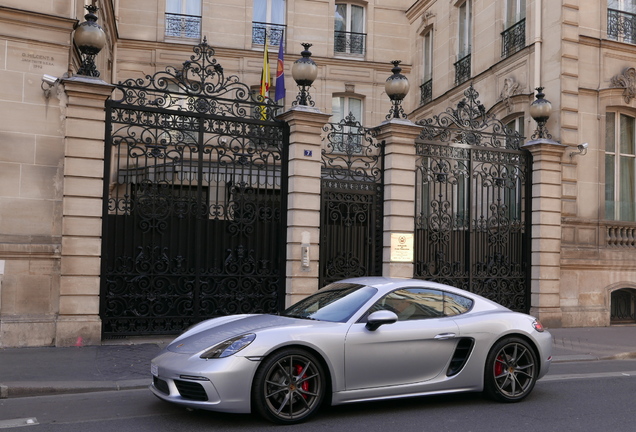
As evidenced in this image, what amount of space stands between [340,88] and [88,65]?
14.0 metres

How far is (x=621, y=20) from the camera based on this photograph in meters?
17.2

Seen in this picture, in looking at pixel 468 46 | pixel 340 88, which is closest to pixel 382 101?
pixel 340 88

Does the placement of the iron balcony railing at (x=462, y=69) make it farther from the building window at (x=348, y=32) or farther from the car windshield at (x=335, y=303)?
the car windshield at (x=335, y=303)

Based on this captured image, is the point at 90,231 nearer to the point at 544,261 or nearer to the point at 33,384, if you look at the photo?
the point at 33,384

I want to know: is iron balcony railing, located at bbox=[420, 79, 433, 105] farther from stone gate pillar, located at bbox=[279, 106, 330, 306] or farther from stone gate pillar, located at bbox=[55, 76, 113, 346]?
stone gate pillar, located at bbox=[55, 76, 113, 346]

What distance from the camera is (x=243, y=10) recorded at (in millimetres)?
23578

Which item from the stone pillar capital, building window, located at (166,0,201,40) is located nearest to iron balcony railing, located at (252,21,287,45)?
building window, located at (166,0,201,40)

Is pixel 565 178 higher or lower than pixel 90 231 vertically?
higher

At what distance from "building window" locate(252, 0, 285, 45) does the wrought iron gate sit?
11.3 meters

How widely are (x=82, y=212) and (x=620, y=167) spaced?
1304cm

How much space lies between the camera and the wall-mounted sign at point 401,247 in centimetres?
1359

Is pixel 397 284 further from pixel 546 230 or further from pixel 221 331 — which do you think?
pixel 546 230

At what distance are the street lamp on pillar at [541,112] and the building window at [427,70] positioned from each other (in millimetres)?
8012

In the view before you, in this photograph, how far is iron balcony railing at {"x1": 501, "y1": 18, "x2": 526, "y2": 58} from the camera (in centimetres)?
1795
